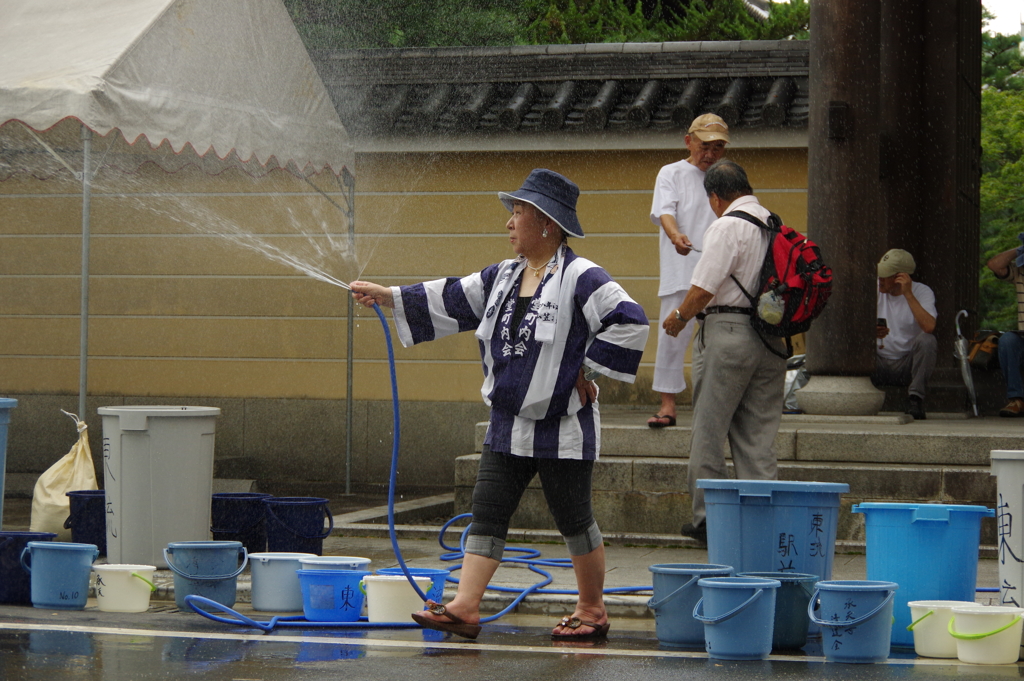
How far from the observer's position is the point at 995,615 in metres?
5.10

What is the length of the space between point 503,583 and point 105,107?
3.87 m

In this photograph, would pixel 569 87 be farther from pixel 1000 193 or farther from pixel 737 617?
pixel 1000 193

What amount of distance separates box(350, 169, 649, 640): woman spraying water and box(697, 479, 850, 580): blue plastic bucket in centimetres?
65

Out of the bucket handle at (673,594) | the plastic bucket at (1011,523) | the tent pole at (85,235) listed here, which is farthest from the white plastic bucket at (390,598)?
the tent pole at (85,235)

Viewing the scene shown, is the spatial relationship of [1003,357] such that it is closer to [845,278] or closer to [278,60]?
[845,278]

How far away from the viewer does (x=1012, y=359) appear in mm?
10695

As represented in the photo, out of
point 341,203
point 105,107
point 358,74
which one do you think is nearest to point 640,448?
point 105,107

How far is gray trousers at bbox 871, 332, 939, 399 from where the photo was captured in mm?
10156

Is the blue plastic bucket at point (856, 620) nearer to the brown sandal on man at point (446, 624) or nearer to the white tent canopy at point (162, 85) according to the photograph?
the brown sandal on man at point (446, 624)

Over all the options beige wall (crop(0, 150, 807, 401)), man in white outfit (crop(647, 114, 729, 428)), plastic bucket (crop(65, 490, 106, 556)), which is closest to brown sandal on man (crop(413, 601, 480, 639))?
plastic bucket (crop(65, 490, 106, 556))

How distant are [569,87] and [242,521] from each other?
591cm

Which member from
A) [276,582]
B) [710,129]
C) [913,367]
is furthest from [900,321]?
[276,582]

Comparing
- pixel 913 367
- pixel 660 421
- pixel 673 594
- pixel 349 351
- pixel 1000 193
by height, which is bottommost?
pixel 673 594

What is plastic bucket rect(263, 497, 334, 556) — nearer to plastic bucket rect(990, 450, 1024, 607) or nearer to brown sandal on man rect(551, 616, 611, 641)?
brown sandal on man rect(551, 616, 611, 641)
